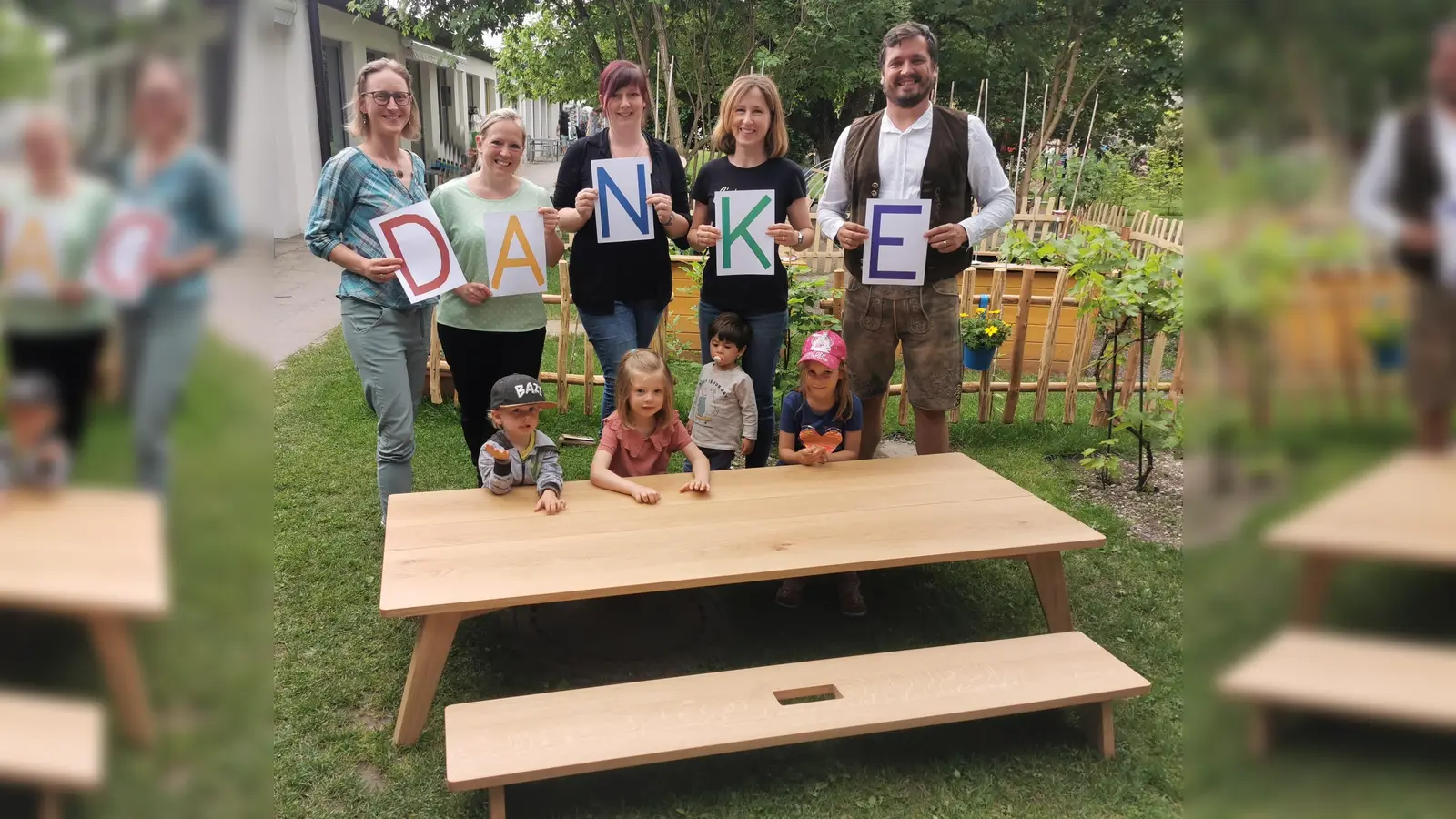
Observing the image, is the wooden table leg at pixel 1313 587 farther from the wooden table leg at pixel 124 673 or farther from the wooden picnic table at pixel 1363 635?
the wooden table leg at pixel 124 673

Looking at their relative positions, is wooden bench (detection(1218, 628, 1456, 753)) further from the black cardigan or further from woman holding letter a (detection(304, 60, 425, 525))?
the black cardigan

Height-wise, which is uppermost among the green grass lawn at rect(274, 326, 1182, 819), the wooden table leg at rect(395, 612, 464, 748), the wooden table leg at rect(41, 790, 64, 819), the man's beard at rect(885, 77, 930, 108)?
the man's beard at rect(885, 77, 930, 108)

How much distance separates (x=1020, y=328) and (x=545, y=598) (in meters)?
4.53

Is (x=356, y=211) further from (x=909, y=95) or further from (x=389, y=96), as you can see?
(x=909, y=95)

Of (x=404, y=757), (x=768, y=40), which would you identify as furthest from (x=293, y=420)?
(x=768, y=40)

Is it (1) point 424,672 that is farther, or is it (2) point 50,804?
(1) point 424,672

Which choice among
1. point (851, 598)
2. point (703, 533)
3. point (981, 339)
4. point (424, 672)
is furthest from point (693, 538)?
point (981, 339)

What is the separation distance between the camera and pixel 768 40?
50.3 feet

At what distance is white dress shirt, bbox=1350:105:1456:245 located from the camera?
0.41 metres

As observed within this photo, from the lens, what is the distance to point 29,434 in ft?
1.21

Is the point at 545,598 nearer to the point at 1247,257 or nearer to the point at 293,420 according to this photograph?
the point at 1247,257

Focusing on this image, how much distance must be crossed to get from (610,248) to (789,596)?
5.68 ft

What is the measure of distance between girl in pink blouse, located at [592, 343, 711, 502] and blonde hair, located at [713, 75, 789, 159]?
1139 mm

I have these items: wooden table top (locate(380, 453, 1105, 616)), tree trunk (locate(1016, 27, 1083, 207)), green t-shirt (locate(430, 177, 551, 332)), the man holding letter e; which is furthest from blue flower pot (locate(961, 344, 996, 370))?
tree trunk (locate(1016, 27, 1083, 207))
